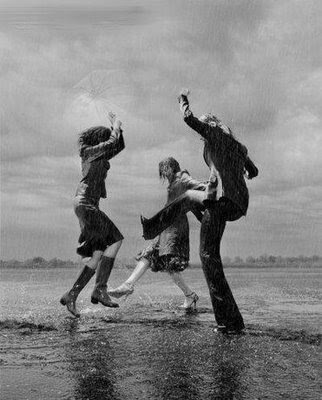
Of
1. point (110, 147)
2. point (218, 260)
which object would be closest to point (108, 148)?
point (110, 147)

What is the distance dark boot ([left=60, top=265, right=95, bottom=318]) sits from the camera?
841 cm

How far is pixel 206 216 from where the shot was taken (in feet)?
22.6

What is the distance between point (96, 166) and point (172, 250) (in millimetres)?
2104

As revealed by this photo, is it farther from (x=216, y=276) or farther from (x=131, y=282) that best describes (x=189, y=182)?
(x=216, y=276)

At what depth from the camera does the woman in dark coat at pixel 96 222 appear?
8.37 m

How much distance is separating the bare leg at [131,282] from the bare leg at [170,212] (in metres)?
1.87

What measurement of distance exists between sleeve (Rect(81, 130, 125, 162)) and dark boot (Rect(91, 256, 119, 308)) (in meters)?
1.48

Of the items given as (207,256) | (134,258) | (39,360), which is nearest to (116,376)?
(39,360)

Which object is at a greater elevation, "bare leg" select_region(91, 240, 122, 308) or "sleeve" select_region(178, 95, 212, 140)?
"sleeve" select_region(178, 95, 212, 140)

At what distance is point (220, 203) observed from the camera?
683 centimetres

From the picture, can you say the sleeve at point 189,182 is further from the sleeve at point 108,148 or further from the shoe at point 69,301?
the shoe at point 69,301

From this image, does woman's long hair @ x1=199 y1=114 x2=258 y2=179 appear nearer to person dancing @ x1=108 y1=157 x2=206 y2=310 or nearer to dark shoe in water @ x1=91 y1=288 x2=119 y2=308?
person dancing @ x1=108 y1=157 x2=206 y2=310

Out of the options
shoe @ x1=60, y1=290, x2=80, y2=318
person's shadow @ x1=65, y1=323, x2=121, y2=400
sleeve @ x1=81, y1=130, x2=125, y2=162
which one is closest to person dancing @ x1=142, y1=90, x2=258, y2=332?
person's shadow @ x1=65, y1=323, x2=121, y2=400

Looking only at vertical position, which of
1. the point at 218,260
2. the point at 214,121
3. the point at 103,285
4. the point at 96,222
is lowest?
the point at 103,285
